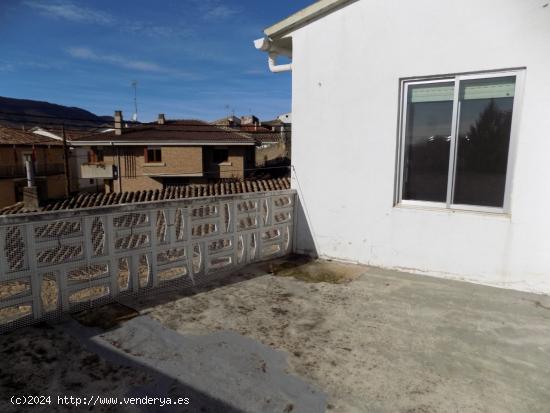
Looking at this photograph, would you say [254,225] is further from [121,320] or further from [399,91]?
[399,91]

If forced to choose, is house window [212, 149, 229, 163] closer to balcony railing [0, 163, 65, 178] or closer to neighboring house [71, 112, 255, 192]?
neighboring house [71, 112, 255, 192]

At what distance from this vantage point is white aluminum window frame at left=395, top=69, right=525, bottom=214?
3.80 m

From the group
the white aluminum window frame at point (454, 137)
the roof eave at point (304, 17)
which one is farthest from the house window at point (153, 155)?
the white aluminum window frame at point (454, 137)

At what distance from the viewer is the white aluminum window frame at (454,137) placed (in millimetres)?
3797

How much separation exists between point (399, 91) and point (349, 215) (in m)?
1.70

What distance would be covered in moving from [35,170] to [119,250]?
136ft

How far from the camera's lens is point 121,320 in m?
3.22

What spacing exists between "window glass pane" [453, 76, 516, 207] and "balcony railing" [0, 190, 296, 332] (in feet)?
8.07

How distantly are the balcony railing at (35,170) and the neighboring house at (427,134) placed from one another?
127ft

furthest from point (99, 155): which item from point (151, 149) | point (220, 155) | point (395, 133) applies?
point (395, 133)

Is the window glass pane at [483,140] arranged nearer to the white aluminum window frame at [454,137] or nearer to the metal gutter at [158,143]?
the white aluminum window frame at [454,137]

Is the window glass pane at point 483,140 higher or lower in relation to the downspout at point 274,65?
lower

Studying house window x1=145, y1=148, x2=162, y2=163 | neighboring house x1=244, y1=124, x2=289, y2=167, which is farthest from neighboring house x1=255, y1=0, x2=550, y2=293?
neighboring house x1=244, y1=124, x2=289, y2=167

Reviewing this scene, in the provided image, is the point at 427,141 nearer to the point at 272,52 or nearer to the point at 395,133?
the point at 395,133
